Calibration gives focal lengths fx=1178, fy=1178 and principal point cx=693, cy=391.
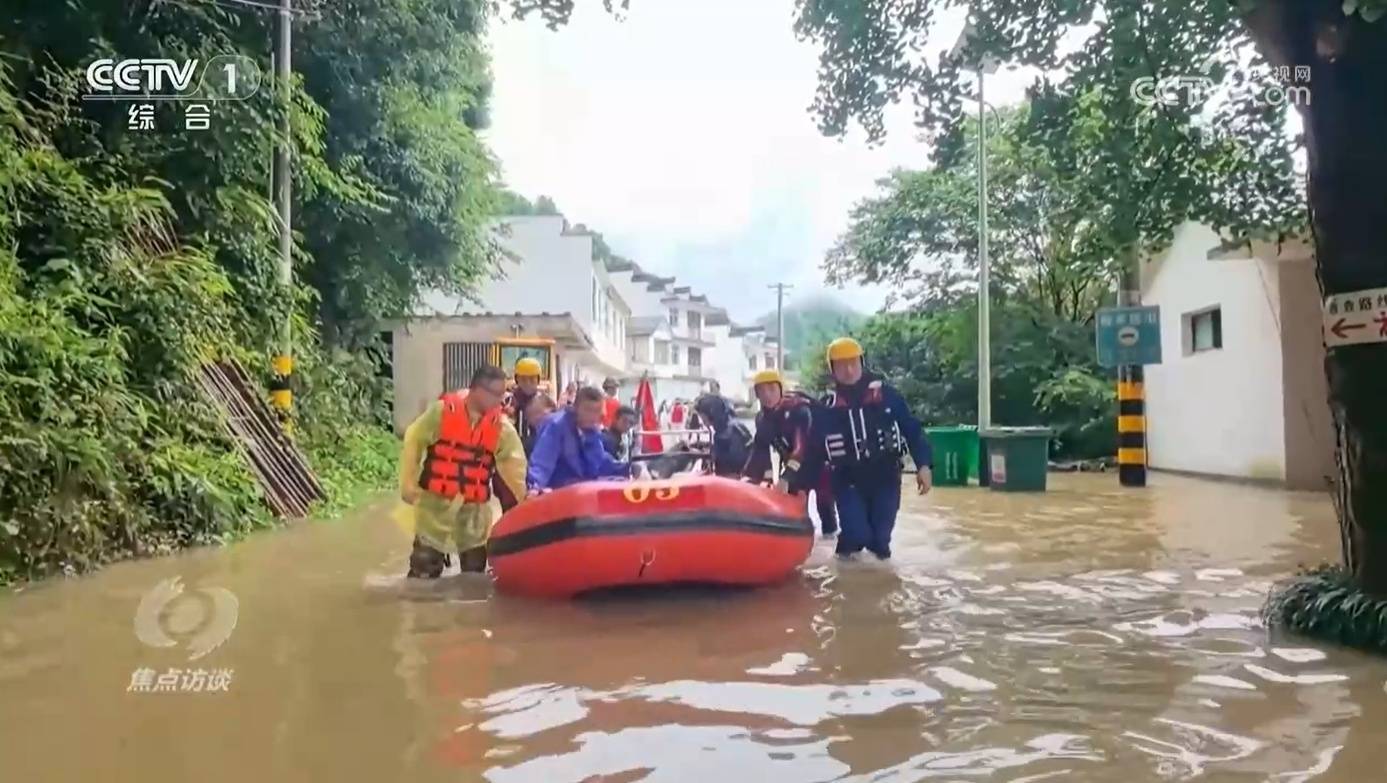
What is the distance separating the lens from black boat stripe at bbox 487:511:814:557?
5.75 m

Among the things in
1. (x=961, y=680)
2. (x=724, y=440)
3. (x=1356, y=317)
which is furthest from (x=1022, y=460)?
(x=961, y=680)

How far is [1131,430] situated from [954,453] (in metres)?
2.05

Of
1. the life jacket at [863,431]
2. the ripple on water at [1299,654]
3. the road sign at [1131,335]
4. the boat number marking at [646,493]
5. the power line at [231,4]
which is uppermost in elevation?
the power line at [231,4]

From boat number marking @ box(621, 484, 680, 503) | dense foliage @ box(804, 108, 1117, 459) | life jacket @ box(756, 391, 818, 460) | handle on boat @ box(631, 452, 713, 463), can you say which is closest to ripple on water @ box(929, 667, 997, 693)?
boat number marking @ box(621, 484, 680, 503)

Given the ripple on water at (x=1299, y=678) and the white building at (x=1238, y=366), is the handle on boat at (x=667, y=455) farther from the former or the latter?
the white building at (x=1238, y=366)

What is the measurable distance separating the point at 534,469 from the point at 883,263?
1711 centimetres

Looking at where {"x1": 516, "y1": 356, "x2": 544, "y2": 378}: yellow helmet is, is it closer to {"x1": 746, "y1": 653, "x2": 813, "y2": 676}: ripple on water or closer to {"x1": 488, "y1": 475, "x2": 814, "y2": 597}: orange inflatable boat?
{"x1": 488, "y1": 475, "x2": 814, "y2": 597}: orange inflatable boat

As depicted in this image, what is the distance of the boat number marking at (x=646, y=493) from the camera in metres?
5.83

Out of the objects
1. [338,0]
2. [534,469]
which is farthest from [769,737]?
[338,0]

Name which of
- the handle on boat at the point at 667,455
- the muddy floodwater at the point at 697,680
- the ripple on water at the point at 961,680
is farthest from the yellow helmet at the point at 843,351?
the ripple on water at the point at 961,680

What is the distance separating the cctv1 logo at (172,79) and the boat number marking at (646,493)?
18.5 feet

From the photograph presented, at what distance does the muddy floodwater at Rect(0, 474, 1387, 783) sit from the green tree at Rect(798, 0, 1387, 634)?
115cm

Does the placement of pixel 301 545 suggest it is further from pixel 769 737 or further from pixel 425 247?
pixel 425 247

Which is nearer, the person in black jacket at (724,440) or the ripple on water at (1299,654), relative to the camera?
the ripple on water at (1299,654)
